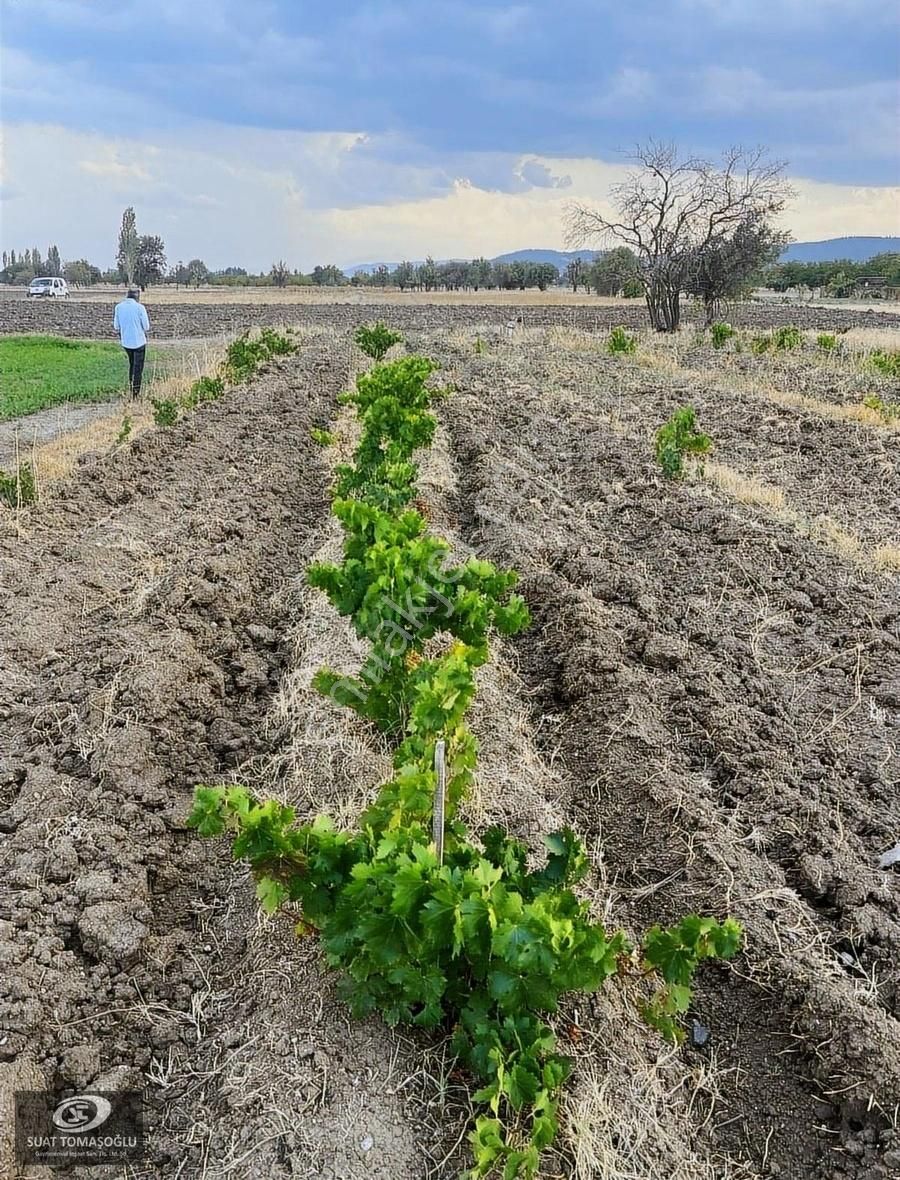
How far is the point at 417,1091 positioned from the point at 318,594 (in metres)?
4.83

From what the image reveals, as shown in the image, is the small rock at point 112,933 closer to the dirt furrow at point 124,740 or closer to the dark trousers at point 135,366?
the dirt furrow at point 124,740

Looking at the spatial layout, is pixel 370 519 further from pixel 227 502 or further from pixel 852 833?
pixel 227 502

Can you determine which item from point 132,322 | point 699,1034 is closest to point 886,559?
point 699,1034

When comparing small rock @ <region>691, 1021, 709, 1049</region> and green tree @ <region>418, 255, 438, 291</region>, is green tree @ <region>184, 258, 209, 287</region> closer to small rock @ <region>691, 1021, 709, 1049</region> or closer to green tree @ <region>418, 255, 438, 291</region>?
green tree @ <region>418, 255, 438, 291</region>

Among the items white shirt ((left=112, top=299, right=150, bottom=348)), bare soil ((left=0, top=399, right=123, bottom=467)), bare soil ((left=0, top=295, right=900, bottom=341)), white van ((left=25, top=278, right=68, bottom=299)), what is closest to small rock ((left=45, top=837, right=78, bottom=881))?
bare soil ((left=0, top=399, right=123, bottom=467))

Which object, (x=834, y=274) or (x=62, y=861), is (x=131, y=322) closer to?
(x=62, y=861)

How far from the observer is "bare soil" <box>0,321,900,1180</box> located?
306 centimetres

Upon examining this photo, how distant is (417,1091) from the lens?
3.04 m

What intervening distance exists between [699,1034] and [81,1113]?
2.34 meters

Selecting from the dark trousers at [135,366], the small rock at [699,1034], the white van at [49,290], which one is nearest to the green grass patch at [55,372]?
the dark trousers at [135,366]

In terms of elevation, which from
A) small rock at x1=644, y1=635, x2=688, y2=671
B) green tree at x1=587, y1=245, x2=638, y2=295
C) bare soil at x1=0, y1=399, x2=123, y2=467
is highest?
green tree at x1=587, y1=245, x2=638, y2=295

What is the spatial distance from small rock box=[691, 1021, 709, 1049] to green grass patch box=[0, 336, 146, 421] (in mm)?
15297

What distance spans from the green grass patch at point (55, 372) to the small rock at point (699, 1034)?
1530 cm

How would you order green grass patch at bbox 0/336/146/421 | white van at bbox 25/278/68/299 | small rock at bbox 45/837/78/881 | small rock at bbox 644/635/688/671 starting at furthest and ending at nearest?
white van at bbox 25/278/68/299 → green grass patch at bbox 0/336/146/421 → small rock at bbox 644/635/688/671 → small rock at bbox 45/837/78/881
